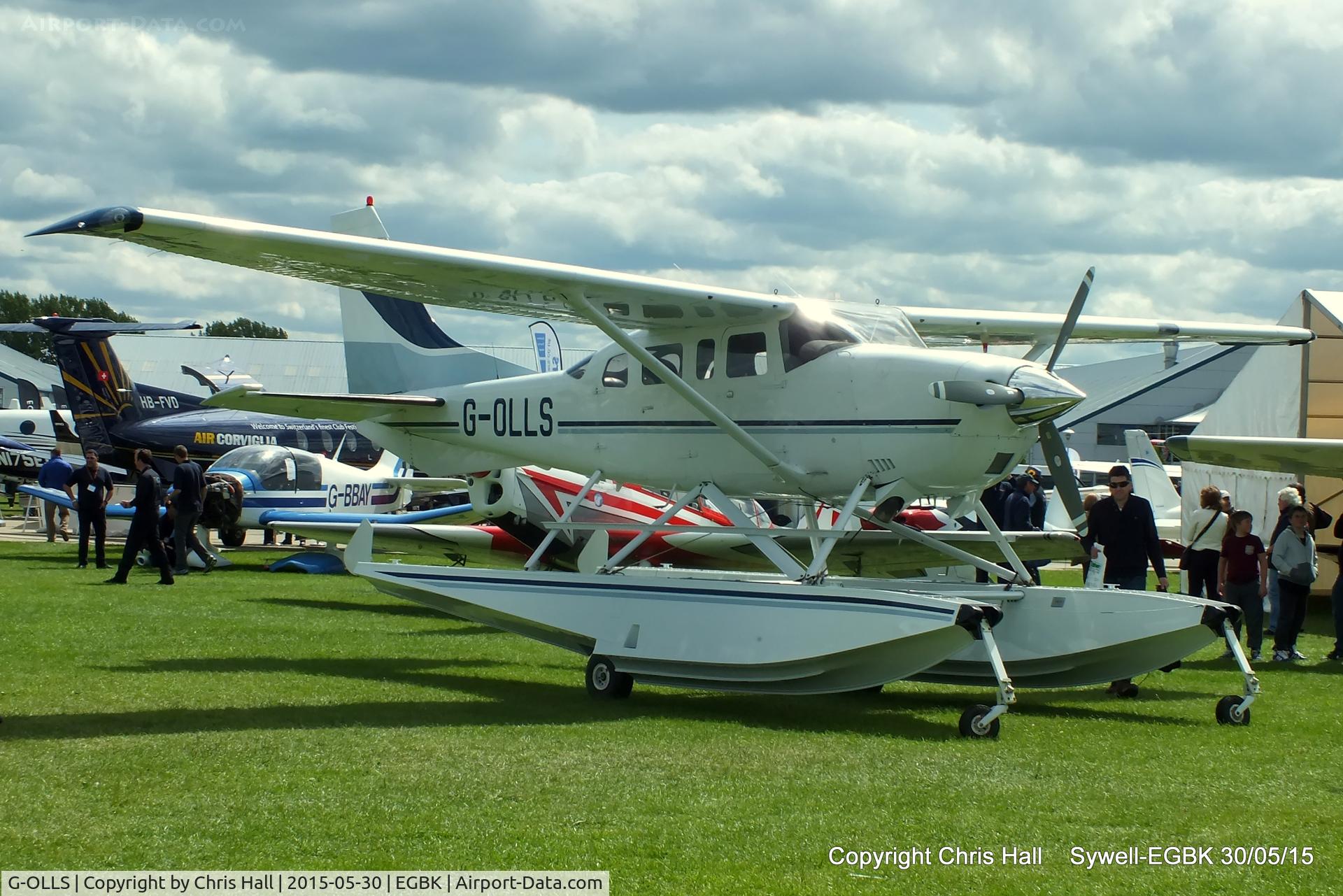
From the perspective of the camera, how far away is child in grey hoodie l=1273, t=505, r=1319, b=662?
1344 centimetres

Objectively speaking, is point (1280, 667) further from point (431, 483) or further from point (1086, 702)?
point (431, 483)

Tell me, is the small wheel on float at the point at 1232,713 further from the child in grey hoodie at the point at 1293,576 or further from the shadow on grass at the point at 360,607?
the shadow on grass at the point at 360,607

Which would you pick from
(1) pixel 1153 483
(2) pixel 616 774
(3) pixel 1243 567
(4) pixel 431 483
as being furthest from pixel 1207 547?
(1) pixel 1153 483

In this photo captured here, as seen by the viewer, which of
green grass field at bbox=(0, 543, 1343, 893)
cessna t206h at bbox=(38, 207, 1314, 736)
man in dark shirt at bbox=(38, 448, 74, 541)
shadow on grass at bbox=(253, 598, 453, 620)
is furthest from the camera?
man in dark shirt at bbox=(38, 448, 74, 541)

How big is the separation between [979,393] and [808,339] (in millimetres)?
1632

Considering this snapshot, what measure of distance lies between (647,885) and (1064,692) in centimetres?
728

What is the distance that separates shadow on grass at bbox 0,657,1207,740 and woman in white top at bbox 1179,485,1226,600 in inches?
146

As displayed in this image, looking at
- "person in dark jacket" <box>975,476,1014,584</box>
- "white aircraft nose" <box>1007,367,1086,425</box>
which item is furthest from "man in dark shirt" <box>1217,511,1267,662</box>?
"person in dark jacket" <box>975,476,1014,584</box>

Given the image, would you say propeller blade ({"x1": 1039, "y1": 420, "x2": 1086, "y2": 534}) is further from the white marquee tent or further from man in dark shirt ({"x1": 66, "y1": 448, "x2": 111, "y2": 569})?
man in dark shirt ({"x1": 66, "y1": 448, "x2": 111, "y2": 569})

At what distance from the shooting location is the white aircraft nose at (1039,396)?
9.10 m

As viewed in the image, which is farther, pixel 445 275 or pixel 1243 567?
pixel 1243 567

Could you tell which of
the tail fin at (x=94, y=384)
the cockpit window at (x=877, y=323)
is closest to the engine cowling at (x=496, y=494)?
the cockpit window at (x=877, y=323)

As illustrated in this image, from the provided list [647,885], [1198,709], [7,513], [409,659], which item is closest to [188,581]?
[409,659]

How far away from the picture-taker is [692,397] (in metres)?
10.3
